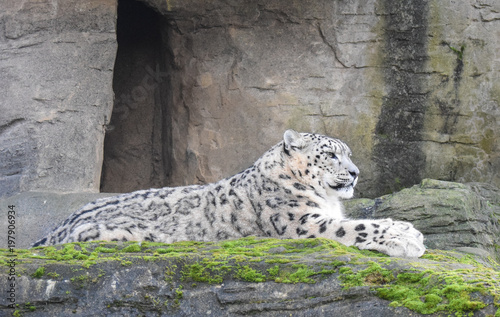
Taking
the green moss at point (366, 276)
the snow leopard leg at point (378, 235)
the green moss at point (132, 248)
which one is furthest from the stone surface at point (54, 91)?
the green moss at point (366, 276)

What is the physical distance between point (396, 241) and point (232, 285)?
62.9 inches

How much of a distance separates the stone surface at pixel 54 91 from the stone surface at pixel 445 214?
302 cm

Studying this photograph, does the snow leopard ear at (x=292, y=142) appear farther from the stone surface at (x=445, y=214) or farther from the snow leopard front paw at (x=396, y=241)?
the stone surface at (x=445, y=214)

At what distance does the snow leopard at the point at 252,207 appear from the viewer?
6.73 metres

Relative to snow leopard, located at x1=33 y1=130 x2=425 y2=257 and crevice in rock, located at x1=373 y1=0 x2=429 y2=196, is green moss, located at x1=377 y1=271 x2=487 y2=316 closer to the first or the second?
snow leopard, located at x1=33 y1=130 x2=425 y2=257

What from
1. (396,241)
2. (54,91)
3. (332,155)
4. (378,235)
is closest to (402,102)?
(332,155)

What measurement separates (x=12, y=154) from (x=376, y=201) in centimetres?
392

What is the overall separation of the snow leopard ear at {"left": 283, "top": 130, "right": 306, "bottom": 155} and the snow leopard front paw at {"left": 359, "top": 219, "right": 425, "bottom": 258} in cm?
135

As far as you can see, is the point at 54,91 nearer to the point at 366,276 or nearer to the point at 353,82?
the point at 353,82

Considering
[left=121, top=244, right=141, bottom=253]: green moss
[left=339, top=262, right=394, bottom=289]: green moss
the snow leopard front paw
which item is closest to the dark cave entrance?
the snow leopard front paw

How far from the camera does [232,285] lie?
4898mm

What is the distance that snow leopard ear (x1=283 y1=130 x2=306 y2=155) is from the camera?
7.39 meters

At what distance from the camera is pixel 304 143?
7.43 m

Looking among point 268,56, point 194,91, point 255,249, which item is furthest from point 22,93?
point 255,249
